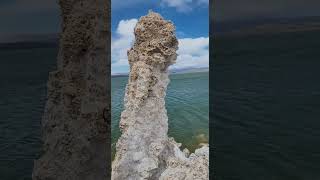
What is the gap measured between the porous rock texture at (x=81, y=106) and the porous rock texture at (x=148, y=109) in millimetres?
4663

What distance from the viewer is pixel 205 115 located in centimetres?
1714

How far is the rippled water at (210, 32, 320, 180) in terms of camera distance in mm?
15781

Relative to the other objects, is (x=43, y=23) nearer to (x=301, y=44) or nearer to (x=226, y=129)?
(x=226, y=129)

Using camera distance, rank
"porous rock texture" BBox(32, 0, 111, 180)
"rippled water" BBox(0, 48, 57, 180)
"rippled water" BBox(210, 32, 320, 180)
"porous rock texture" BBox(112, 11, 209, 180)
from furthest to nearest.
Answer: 1. "rippled water" BBox(0, 48, 57, 180)
2. "rippled water" BBox(210, 32, 320, 180)
3. "porous rock texture" BBox(112, 11, 209, 180)
4. "porous rock texture" BBox(32, 0, 111, 180)

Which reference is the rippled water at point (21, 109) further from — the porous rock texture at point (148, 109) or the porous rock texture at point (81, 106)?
the porous rock texture at point (81, 106)

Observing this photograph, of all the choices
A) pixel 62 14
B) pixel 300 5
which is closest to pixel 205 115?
pixel 300 5

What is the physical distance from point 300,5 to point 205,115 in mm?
11115

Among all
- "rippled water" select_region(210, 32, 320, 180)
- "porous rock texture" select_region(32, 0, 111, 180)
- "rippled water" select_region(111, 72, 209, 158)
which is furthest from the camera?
"rippled water" select_region(210, 32, 320, 180)

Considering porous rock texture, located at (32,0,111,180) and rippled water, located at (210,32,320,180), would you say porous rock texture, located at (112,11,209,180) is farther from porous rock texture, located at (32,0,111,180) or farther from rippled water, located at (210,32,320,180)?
rippled water, located at (210,32,320,180)

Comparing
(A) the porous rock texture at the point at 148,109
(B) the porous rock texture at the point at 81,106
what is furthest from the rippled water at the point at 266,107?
(B) the porous rock texture at the point at 81,106

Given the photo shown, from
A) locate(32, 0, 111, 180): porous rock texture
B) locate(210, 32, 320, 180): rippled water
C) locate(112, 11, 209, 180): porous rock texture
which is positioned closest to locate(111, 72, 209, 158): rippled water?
locate(210, 32, 320, 180): rippled water

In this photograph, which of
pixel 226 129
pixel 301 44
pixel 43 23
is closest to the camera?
pixel 226 129

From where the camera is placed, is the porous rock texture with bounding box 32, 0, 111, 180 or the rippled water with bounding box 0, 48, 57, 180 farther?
the rippled water with bounding box 0, 48, 57, 180

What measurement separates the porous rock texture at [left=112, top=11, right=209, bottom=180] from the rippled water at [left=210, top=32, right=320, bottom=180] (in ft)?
23.5
